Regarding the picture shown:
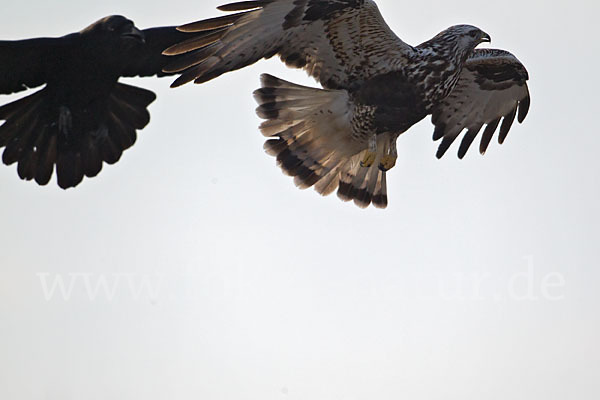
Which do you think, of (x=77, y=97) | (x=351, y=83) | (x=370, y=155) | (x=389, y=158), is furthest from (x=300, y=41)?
(x=77, y=97)

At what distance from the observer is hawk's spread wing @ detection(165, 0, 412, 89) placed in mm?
9844

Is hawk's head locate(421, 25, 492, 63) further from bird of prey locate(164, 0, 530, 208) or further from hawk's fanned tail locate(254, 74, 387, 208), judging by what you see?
hawk's fanned tail locate(254, 74, 387, 208)

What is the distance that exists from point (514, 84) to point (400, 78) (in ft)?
5.55

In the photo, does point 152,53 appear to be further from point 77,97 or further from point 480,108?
point 480,108

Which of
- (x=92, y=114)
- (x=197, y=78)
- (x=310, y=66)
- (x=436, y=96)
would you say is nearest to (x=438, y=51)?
(x=436, y=96)

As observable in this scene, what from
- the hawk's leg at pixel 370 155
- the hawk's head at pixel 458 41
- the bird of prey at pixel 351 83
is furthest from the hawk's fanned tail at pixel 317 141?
the hawk's head at pixel 458 41

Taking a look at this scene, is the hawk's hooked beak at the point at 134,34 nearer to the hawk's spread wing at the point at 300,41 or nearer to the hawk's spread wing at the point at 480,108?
the hawk's spread wing at the point at 300,41

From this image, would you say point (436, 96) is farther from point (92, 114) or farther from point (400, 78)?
point (92, 114)

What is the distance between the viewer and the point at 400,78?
10438 mm

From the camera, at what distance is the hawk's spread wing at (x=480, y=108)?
1168 cm

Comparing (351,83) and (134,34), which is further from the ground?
(134,34)

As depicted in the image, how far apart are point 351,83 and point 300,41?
603 mm

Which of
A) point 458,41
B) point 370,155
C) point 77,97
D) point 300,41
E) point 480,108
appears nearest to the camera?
point 300,41

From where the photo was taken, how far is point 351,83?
10.7 meters
